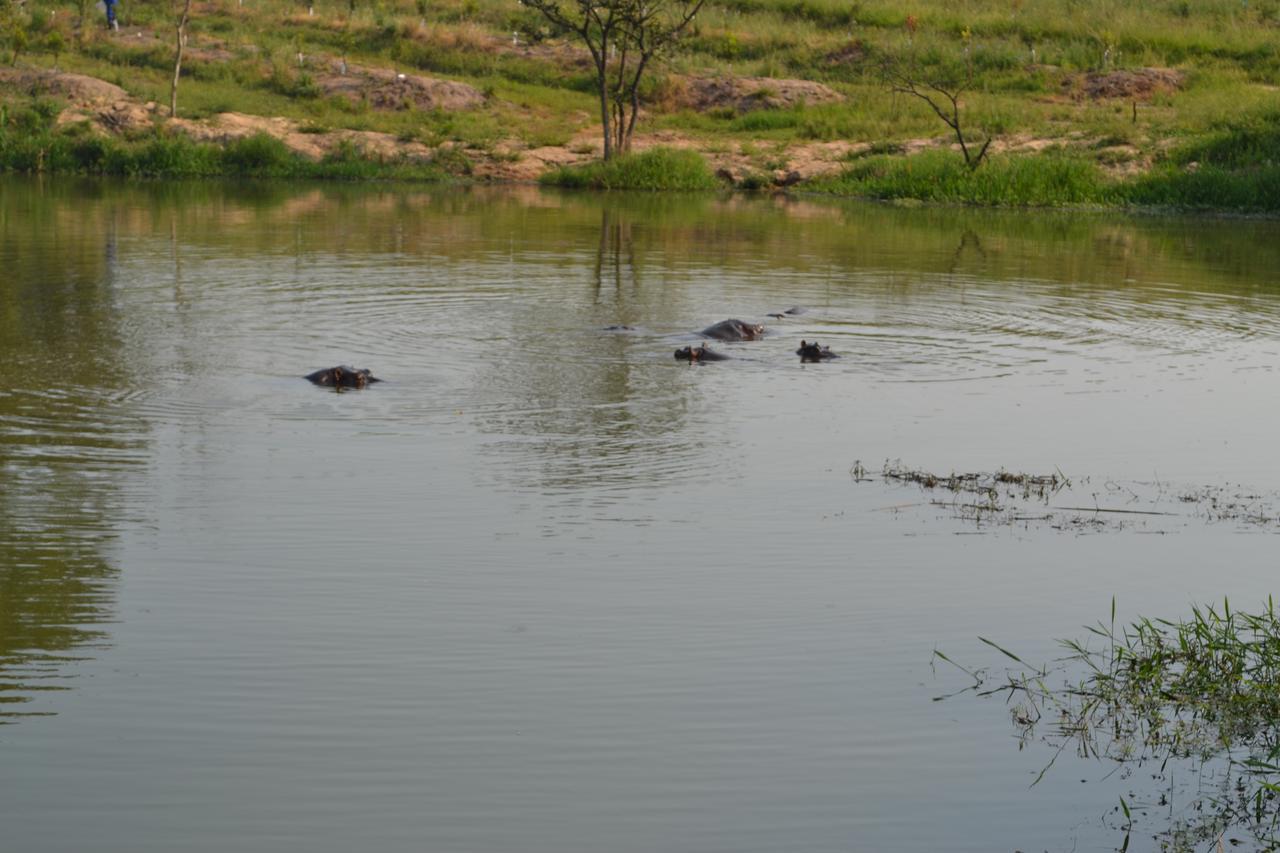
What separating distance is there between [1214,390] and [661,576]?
6436mm

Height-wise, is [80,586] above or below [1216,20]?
below

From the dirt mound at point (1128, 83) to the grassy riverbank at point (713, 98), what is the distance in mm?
84

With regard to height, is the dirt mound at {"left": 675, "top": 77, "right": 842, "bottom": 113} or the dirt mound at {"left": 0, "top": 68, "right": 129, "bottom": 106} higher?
the dirt mound at {"left": 675, "top": 77, "right": 842, "bottom": 113}

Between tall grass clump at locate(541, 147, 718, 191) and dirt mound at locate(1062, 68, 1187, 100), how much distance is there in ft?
36.7

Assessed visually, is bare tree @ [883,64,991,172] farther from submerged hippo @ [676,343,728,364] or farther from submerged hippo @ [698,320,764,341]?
submerged hippo @ [676,343,728,364]

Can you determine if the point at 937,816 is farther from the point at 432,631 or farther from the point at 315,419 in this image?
the point at 315,419

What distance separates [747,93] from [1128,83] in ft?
30.2

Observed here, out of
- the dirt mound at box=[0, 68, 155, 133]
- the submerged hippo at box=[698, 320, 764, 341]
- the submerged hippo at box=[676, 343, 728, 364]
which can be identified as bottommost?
the submerged hippo at box=[676, 343, 728, 364]

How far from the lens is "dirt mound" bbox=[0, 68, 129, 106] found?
3725cm

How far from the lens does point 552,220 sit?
1017 inches

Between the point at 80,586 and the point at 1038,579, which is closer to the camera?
the point at 80,586

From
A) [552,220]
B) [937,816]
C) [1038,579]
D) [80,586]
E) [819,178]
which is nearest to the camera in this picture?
[937,816]

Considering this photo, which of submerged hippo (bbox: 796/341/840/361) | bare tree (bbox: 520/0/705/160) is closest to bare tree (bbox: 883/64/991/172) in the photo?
bare tree (bbox: 520/0/705/160)

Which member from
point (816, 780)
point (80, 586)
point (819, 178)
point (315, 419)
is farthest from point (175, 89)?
point (816, 780)
